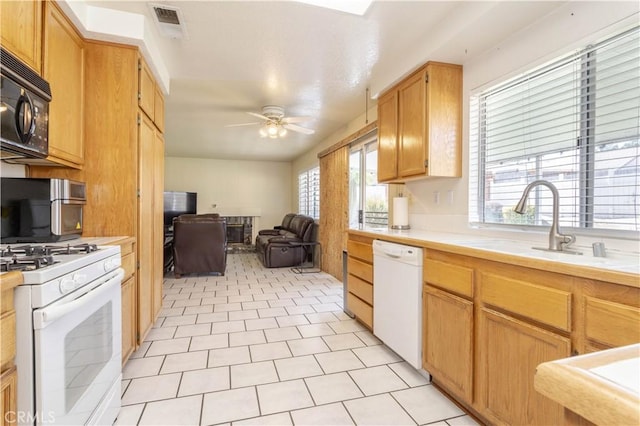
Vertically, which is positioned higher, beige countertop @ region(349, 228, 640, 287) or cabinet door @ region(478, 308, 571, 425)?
beige countertop @ region(349, 228, 640, 287)

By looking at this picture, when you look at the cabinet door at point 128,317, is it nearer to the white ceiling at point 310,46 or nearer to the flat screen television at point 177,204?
the white ceiling at point 310,46

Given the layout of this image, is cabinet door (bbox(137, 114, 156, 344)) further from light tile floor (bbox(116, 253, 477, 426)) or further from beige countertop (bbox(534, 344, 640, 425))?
beige countertop (bbox(534, 344, 640, 425))

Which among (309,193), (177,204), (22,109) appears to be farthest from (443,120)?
(177,204)

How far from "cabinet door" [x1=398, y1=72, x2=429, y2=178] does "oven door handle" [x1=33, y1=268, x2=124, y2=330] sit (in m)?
2.26

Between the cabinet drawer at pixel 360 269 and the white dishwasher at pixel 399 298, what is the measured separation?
0.48ft

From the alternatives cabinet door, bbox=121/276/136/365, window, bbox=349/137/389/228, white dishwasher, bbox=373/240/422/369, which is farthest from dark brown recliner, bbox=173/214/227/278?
white dishwasher, bbox=373/240/422/369

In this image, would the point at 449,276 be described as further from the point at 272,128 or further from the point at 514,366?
the point at 272,128

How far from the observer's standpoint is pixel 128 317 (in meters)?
2.06

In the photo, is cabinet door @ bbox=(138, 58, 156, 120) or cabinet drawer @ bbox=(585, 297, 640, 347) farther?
cabinet door @ bbox=(138, 58, 156, 120)

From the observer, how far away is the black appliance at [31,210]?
1.75 metres

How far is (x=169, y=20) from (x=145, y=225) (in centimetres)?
152

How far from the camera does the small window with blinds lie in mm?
1487

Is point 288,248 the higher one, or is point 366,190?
point 366,190

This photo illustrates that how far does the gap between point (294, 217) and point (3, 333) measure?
6.12 m
